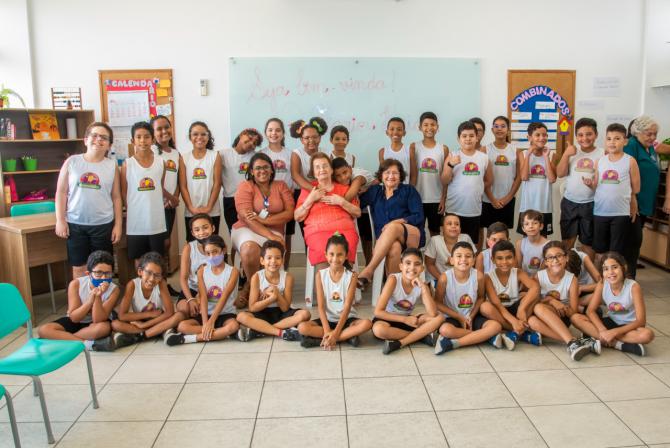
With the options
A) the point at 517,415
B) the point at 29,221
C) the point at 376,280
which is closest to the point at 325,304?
the point at 376,280

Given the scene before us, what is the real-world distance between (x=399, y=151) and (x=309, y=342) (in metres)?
1.95

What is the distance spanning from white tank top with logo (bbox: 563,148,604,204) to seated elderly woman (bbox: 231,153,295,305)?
2.14 metres

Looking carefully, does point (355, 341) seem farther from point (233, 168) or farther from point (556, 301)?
point (233, 168)

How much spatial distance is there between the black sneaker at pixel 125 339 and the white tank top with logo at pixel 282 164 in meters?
1.67

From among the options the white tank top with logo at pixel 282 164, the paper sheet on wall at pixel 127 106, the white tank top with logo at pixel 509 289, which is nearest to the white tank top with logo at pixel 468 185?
the white tank top with logo at pixel 509 289

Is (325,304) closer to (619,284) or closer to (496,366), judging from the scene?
(496,366)

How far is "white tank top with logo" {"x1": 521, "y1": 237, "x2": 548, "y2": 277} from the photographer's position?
12.8 ft

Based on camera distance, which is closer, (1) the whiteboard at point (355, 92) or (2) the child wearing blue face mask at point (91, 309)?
(2) the child wearing blue face mask at point (91, 309)

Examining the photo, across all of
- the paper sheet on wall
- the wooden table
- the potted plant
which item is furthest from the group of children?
the potted plant

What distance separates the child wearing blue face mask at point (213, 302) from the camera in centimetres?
351

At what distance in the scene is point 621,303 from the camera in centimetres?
335

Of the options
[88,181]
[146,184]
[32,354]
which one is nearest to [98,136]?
[88,181]

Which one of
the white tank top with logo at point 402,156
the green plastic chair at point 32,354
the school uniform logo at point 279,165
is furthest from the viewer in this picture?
the white tank top with logo at point 402,156

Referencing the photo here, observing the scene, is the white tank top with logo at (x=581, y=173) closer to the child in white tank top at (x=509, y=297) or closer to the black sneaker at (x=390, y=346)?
the child in white tank top at (x=509, y=297)
